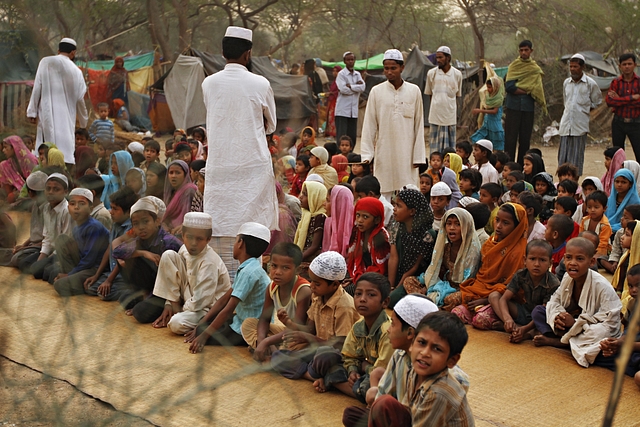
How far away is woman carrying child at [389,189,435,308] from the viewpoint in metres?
5.46

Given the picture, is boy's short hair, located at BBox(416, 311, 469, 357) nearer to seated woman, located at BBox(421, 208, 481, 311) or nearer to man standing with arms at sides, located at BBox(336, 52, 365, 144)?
seated woman, located at BBox(421, 208, 481, 311)

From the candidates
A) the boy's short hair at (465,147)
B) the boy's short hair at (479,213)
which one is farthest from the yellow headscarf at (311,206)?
the boy's short hair at (465,147)

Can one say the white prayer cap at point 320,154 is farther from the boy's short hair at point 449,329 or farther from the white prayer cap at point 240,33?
the boy's short hair at point 449,329

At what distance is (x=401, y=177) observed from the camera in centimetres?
705

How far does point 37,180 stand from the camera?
619cm

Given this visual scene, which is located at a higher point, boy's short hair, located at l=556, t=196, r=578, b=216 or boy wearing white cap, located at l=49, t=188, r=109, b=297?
boy's short hair, located at l=556, t=196, r=578, b=216

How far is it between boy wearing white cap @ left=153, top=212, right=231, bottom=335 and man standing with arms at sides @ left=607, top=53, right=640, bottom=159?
19.8 feet

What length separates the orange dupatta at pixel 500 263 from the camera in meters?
5.03

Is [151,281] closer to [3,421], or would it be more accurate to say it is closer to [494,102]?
[3,421]

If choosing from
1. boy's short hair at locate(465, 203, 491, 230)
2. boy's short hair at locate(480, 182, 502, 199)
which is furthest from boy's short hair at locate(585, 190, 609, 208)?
boy's short hair at locate(465, 203, 491, 230)

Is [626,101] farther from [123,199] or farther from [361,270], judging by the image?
[123,199]

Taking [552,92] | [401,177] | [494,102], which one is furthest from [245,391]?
[552,92]

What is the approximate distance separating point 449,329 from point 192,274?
2379 millimetres

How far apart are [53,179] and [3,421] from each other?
3122 mm
